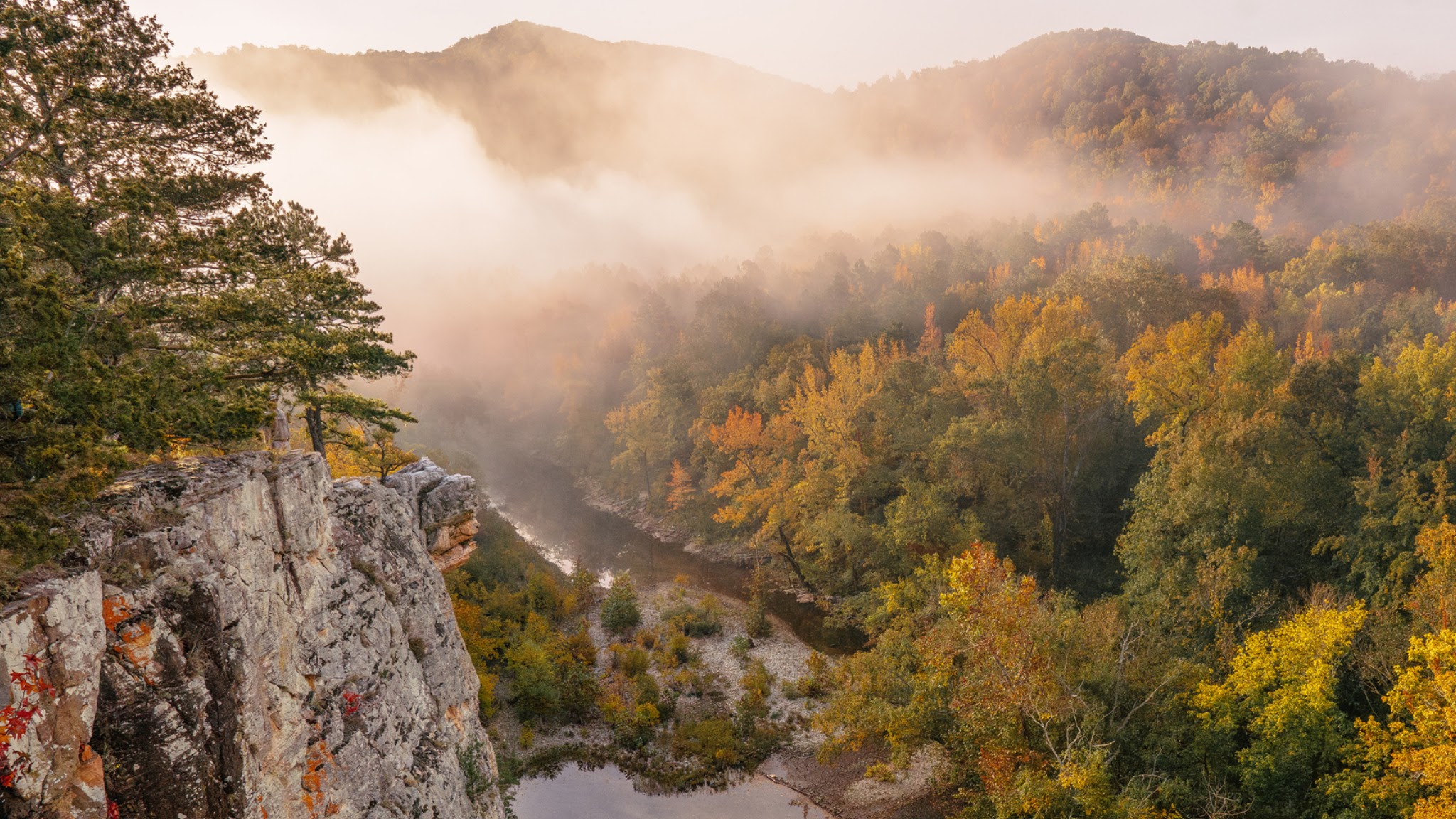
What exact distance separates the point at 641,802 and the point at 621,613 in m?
12.1

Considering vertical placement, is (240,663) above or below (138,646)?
below

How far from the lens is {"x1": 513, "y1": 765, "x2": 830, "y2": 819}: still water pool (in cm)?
2327

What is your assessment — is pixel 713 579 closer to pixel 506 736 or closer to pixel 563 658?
pixel 563 658

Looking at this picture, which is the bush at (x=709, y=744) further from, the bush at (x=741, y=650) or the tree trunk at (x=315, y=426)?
the tree trunk at (x=315, y=426)

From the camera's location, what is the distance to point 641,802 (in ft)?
78.3

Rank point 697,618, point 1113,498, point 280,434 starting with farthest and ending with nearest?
point 697,618
point 1113,498
point 280,434

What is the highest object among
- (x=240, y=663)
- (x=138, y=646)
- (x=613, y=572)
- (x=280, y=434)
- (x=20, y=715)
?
(x=280, y=434)

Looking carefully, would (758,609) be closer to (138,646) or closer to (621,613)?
(621,613)

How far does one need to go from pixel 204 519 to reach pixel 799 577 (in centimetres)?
3328

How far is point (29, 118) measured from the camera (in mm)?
11227

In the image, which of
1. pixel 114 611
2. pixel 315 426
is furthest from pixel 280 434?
pixel 114 611

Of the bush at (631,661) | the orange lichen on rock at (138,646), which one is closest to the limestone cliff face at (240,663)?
the orange lichen on rock at (138,646)

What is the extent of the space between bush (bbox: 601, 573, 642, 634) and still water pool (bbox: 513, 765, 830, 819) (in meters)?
10.3

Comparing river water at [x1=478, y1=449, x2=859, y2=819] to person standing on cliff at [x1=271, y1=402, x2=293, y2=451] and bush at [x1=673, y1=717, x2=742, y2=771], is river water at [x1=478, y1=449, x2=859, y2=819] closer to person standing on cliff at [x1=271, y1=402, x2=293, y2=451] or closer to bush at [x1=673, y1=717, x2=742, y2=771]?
bush at [x1=673, y1=717, x2=742, y2=771]
